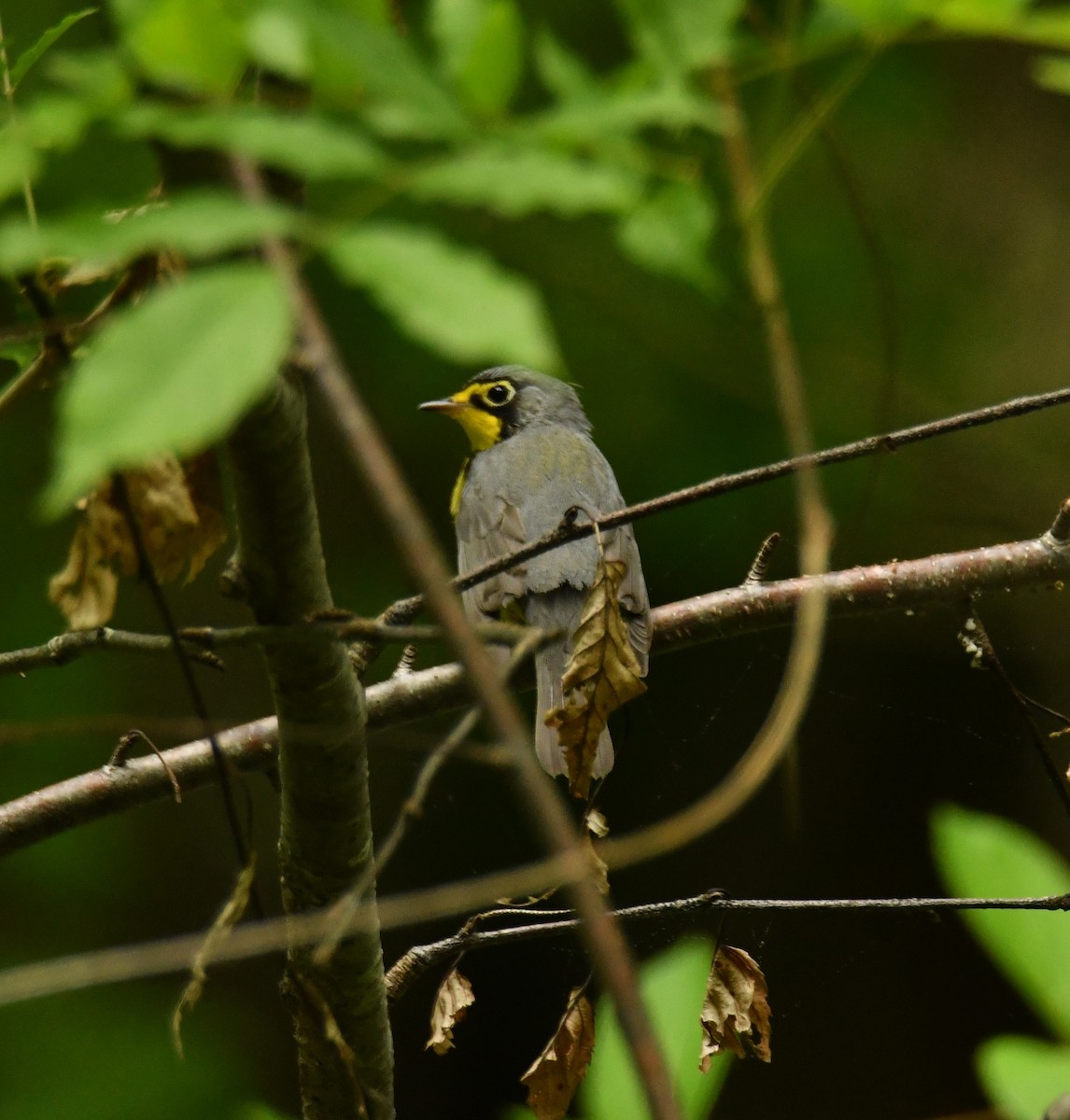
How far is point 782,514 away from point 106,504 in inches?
164

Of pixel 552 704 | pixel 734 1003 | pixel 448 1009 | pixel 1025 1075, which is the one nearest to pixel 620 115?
pixel 1025 1075

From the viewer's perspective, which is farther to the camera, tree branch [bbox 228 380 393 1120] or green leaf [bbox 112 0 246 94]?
tree branch [bbox 228 380 393 1120]

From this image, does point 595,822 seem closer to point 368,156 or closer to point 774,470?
point 774,470

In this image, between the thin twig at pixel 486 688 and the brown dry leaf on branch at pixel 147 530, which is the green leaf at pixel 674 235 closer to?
the thin twig at pixel 486 688

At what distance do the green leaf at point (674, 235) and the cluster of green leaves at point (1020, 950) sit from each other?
23.9 inches

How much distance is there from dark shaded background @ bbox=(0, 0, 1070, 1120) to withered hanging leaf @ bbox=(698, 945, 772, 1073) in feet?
8.87

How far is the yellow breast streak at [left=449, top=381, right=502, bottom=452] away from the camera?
5324 mm

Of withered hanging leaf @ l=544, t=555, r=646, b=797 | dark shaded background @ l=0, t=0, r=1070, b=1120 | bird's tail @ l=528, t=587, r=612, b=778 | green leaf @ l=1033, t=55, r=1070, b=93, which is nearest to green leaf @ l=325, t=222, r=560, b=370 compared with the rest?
green leaf @ l=1033, t=55, r=1070, b=93

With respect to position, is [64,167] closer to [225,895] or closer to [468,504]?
[468,504]

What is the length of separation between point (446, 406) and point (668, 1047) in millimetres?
4166

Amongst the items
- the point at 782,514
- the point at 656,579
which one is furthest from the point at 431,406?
the point at 782,514

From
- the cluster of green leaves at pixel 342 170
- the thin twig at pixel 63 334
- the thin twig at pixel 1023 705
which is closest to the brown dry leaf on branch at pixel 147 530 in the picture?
the thin twig at pixel 63 334

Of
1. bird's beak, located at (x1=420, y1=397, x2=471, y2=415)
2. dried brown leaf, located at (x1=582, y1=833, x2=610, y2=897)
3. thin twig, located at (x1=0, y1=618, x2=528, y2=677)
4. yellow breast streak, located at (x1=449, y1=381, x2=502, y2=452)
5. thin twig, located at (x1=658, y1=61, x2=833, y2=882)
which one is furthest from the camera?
yellow breast streak, located at (x1=449, y1=381, x2=502, y2=452)

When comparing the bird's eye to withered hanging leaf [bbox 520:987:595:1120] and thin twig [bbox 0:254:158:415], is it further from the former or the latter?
thin twig [bbox 0:254:158:415]
